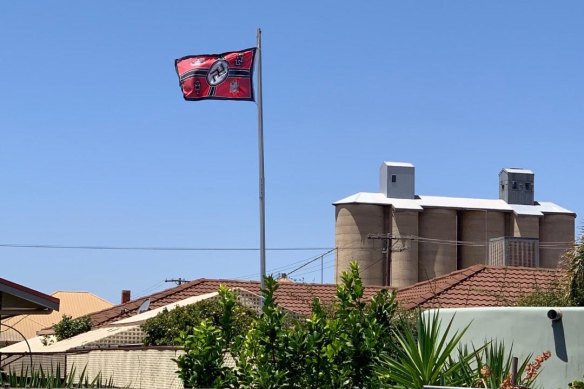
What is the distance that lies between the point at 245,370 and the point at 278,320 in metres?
0.97

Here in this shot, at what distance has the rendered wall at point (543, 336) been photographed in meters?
16.9

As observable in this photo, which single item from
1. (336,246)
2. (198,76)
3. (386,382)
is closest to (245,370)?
(386,382)

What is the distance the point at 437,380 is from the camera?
14.6 metres

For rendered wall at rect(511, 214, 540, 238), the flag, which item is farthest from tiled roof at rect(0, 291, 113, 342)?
the flag

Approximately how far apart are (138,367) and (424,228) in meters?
65.2

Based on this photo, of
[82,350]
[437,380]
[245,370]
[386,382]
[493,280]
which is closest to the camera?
[437,380]

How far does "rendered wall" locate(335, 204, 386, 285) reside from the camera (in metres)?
85.0

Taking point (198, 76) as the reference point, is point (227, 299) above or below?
below

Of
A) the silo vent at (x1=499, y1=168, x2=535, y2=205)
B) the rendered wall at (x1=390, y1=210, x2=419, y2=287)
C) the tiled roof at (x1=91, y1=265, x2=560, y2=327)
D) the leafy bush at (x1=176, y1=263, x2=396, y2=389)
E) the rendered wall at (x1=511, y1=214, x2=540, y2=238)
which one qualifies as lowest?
the leafy bush at (x1=176, y1=263, x2=396, y2=389)

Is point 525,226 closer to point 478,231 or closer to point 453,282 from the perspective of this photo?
point 478,231

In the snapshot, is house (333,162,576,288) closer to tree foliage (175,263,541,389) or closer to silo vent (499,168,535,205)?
silo vent (499,168,535,205)

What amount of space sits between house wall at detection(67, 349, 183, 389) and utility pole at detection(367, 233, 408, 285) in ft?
190

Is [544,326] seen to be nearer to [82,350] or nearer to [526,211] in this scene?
[82,350]

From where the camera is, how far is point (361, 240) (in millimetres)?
85875
